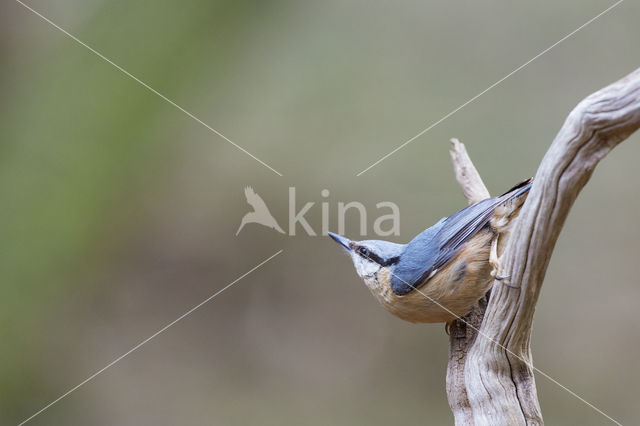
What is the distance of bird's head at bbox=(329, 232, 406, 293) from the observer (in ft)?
7.63

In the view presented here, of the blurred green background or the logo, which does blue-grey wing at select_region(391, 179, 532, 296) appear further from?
the blurred green background

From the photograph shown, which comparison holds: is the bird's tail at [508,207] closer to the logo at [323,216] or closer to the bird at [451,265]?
the bird at [451,265]

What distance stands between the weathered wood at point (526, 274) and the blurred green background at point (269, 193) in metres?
1.93

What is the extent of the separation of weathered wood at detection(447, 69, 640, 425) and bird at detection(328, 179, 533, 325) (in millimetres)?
165

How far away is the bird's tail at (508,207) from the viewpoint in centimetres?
204

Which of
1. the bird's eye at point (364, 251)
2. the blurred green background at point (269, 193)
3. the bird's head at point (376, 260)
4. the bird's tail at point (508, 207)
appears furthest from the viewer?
the blurred green background at point (269, 193)

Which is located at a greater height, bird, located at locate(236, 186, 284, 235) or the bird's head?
bird, located at locate(236, 186, 284, 235)

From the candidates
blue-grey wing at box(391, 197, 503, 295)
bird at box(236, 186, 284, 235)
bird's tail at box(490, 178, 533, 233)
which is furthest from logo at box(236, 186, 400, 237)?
bird's tail at box(490, 178, 533, 233)

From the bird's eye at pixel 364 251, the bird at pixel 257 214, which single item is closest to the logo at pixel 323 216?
the bird at pixel 257 214

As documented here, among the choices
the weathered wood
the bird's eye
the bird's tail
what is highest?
the bird's eye

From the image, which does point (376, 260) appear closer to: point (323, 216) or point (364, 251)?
point (364, 251)

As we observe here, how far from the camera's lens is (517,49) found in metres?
4.03

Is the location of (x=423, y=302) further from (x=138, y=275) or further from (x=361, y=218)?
(x=138, y=275)

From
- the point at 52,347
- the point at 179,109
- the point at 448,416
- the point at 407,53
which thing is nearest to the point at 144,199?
the point at 179,109
